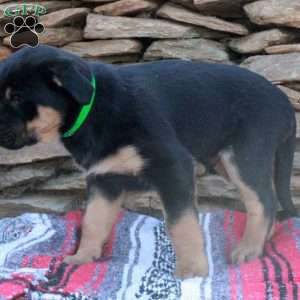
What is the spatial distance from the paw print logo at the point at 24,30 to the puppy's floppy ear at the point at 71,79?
141 centimetres

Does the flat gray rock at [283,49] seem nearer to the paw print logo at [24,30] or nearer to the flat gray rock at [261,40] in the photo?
the flat gray rock at [261,40]

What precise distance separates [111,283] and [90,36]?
1681mm

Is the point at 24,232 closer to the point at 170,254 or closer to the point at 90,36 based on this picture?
the point at 170,254

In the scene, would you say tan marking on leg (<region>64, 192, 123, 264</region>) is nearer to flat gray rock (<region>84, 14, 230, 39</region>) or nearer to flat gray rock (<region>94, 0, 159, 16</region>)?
flat gray rock (<region>84, 14, 230, 39</region>)

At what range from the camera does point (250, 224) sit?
10.6 feet

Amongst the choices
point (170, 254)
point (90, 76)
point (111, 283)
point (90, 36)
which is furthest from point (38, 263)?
point (90, 36)

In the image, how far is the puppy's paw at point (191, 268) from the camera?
2.90m

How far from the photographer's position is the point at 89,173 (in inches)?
122

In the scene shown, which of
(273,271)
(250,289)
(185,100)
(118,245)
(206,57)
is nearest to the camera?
(250,289)

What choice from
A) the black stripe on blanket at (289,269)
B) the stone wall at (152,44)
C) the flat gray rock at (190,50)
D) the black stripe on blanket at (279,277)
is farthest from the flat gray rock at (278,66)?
the black stripe on blanket at (279,277)

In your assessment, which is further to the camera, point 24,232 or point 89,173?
point 24,232

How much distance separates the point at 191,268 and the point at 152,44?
62.2 inches

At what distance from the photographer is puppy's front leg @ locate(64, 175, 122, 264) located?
3.33m

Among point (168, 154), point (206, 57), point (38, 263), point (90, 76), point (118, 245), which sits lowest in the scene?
point (118, 245)
